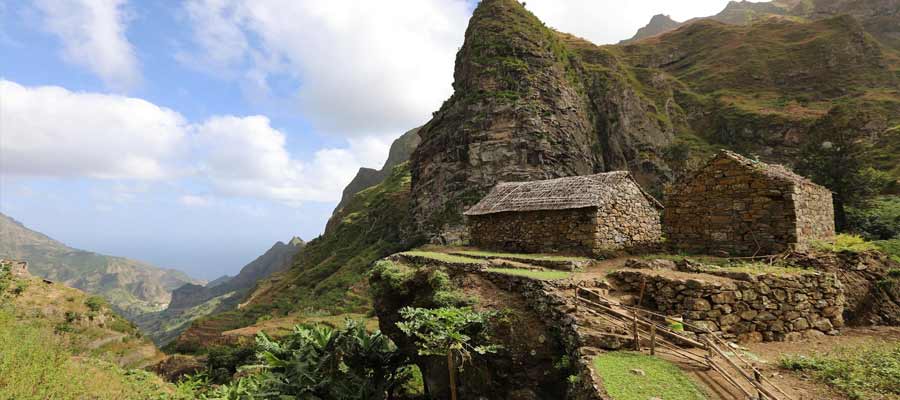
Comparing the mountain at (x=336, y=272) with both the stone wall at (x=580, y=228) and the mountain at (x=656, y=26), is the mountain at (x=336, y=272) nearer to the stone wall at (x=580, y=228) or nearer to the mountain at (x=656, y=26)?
the stone wall at (x=580, y=228)

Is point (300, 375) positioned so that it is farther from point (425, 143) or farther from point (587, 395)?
Answer: point (425, 143)

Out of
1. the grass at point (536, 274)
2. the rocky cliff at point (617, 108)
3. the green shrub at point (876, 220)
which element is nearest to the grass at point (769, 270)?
the grass at point (536, 274)

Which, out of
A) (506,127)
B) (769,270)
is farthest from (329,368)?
(506,127)

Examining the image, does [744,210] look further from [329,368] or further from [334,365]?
[329,368]

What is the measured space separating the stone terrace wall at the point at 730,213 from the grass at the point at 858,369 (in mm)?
5195

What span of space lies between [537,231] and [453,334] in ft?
34.9

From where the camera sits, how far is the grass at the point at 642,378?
570 centimetres

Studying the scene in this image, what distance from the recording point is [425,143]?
46.3 meters

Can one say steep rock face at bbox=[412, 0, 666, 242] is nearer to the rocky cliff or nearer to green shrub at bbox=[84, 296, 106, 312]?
the rocky cliff

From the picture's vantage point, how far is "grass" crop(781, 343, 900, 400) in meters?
5.45

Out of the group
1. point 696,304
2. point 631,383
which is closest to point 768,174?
point 696,304

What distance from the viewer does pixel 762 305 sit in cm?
861

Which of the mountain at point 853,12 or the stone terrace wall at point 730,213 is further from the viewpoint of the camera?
the mountain at point 853,12

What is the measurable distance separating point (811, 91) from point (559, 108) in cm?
4222
